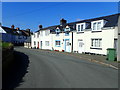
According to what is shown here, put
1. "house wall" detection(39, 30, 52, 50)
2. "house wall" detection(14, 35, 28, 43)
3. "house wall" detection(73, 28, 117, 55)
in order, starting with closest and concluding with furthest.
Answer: "house wall" detection(73, 28, 117, 55) < "house wall" detection(39, 30, 52, 50) < "house wall" detection(14, 35, 28, 43)

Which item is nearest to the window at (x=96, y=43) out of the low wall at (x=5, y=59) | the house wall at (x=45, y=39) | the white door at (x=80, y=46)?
the white door at (x=80, y=46)

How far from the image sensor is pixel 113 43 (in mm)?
17125

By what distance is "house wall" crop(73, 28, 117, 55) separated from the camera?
17.4 m

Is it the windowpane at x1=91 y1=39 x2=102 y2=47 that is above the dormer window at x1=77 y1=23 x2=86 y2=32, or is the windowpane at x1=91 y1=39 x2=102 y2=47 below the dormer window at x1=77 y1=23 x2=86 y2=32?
below

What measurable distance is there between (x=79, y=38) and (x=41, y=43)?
1692cm

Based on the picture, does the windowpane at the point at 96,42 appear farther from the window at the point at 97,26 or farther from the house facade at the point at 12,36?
the house facade at the point at 12,36

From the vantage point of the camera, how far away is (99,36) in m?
19.2

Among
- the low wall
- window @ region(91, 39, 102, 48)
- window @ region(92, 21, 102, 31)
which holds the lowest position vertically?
the low wall

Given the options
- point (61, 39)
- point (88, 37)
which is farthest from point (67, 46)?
point (88, 37)

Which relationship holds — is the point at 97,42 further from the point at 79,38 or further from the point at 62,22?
the point at 62,22

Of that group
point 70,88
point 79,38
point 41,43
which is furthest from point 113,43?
point 41,43

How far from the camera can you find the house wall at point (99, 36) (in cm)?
1744

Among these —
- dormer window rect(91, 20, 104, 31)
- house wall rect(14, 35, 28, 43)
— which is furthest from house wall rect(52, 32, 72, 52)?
house wall rect(14, 35, 28, 43)

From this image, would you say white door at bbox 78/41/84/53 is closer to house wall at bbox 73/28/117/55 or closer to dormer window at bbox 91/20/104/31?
house wall at bbox 73/28/117/55
